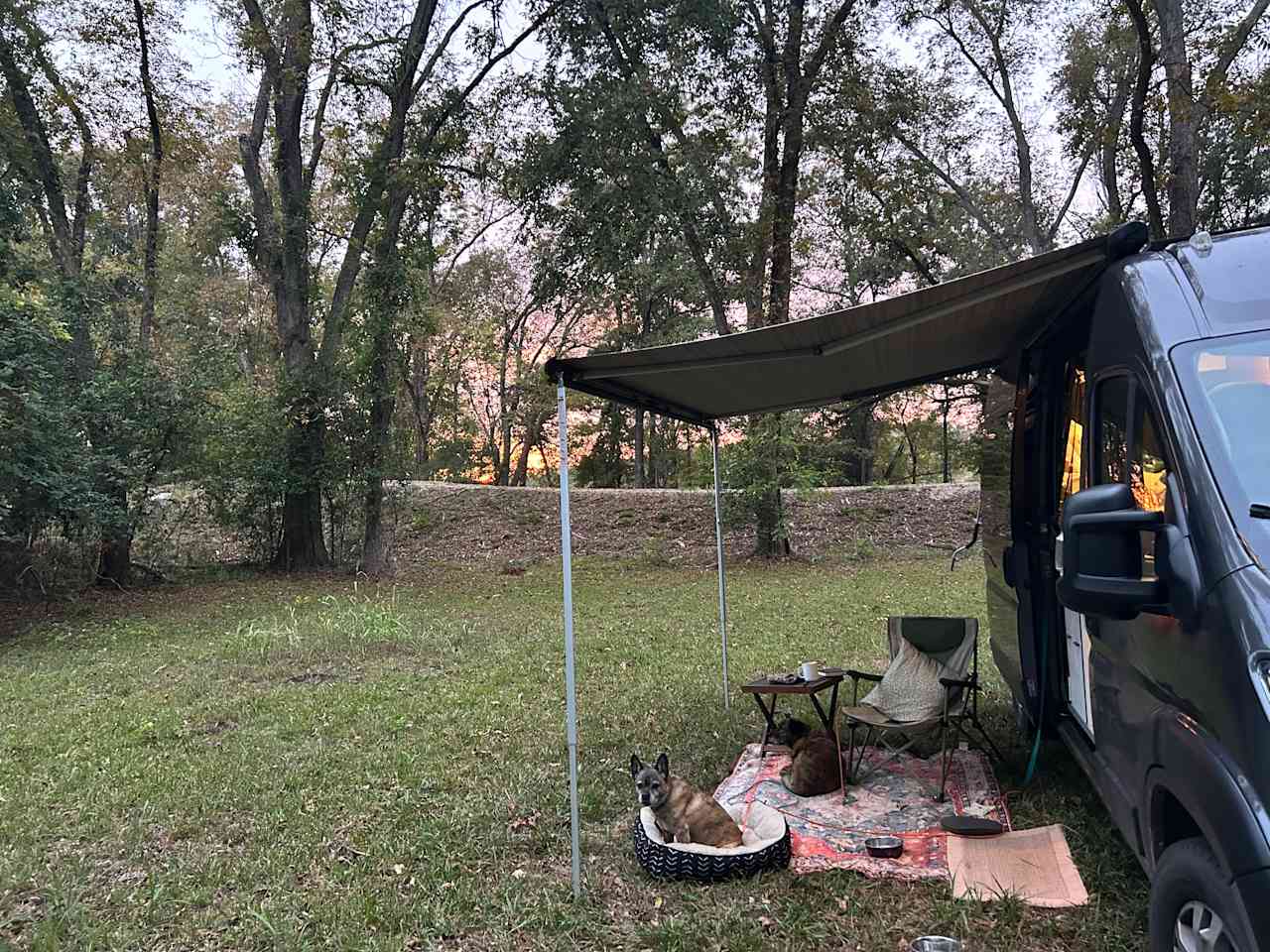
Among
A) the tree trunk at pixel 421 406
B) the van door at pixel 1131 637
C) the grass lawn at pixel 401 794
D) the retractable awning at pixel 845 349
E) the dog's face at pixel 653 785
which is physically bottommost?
the grass lawn at pixel 401 794

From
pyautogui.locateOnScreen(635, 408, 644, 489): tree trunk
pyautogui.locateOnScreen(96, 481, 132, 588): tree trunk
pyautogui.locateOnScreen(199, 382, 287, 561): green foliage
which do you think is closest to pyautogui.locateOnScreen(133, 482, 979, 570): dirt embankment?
pyautogui.locateOnScreen(199, 382, 287, 561): green foliage

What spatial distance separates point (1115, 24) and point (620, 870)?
1172 cm

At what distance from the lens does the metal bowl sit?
136 inches

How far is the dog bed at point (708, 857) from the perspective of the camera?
3.31 metres

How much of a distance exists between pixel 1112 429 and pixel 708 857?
6.91 feet

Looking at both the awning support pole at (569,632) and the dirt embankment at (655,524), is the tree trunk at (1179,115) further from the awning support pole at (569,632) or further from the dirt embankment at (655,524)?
the dirt embankment at (655,524)

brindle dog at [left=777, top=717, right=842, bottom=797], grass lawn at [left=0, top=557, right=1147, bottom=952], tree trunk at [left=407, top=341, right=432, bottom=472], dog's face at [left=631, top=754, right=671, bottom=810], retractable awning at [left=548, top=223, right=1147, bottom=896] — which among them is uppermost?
tree trunk at [left=407, top=341, right=432, bottom=472]

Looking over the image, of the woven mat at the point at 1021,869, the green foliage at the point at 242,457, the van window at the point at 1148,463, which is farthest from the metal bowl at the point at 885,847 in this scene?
the green foliage at the point at 242,457

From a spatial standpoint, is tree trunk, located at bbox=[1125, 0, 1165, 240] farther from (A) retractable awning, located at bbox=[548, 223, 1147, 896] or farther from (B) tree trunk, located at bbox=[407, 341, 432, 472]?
(B) tree trunk, located at bbox=[407, 341, 432, 472]

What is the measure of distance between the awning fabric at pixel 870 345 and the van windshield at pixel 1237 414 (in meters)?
0.63

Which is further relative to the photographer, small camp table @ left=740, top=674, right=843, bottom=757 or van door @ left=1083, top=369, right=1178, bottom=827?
A: small camp table @ left=740, top=674, right=843, bottom=757

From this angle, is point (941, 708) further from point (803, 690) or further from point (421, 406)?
point (421, 406)

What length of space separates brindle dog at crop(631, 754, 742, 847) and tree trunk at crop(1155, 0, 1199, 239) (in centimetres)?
750

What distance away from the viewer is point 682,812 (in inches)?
139
